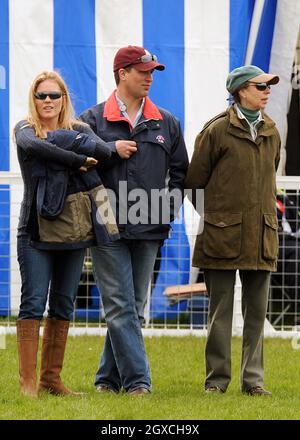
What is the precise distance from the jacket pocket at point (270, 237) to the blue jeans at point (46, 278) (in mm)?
999

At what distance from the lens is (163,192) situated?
22.0 ft

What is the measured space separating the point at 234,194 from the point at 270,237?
312mm

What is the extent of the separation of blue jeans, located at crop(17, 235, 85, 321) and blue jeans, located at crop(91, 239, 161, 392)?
149mm

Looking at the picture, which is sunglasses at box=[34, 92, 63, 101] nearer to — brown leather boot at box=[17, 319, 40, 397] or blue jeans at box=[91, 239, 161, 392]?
blue jeans at box=[91, 239, 161, 392]

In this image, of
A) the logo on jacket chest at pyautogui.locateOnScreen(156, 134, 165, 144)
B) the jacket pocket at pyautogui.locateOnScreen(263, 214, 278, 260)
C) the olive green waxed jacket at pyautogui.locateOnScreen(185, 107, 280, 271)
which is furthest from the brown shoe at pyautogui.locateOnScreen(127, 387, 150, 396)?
the logo on jacket chest at pyautogui.locateOnScreen(156, 134, 165, 144)

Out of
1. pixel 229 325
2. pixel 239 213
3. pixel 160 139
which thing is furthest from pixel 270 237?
pixel 160 139

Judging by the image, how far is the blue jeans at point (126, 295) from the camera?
6566 millimetres

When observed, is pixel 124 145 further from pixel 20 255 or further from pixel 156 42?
pixel 156 42

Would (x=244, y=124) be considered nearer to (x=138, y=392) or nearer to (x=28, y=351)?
(x=138, y=392)

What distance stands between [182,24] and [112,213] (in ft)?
11.4

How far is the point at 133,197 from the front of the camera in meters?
6.55

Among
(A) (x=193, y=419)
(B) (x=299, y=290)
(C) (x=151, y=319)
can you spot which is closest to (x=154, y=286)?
(C) (x=151, y=319)

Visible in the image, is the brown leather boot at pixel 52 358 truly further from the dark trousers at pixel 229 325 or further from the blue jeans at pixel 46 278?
the dark trousers at pixel 229 325

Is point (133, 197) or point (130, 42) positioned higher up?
point (130, 42)
